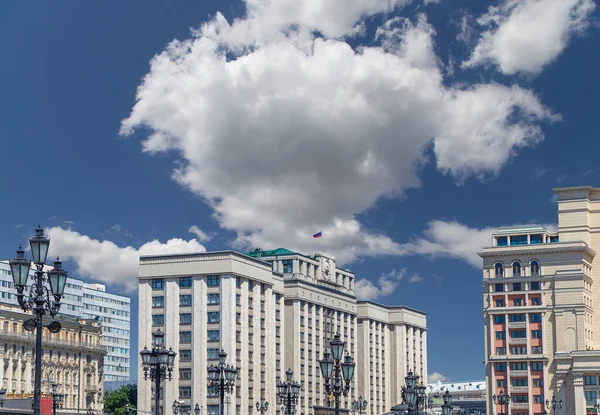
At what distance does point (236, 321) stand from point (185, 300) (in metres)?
7.38

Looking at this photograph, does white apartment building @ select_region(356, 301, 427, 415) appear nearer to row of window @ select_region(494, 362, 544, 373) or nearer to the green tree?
the green tree

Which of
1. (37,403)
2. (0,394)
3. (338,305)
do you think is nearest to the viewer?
(37,403)

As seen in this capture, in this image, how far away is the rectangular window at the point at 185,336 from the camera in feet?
439

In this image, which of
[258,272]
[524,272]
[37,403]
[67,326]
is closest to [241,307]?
[258,272]

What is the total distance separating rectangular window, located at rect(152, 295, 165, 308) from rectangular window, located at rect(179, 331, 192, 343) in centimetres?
484

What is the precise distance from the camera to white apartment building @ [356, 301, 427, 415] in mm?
176625

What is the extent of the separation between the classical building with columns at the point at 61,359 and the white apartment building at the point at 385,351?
159ft

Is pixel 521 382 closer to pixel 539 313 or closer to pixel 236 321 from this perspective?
pixel 539 313

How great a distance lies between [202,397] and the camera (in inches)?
5182

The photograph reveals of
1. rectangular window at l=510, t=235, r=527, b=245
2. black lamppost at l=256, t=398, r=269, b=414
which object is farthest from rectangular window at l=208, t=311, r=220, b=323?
rectangular window at l=510, t=235, r=527, b=245

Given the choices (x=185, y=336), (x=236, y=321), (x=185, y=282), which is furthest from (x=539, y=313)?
(x=185, y=282)

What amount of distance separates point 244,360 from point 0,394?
172 feet

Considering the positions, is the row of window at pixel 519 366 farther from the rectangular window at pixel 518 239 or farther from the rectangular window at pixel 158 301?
the rectangular window at pixel 158 301

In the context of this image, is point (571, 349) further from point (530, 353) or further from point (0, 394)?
point (0, 394)
